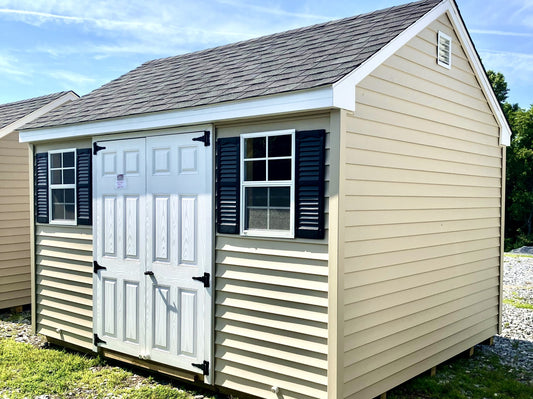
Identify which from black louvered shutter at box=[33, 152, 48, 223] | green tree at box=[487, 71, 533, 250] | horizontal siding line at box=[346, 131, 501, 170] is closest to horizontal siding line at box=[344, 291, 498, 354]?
horizontal siding line at box=[346, 131, 501, 170]

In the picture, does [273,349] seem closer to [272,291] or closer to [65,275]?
[272,291]

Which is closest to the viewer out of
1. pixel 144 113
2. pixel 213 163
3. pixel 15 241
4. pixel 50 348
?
pixel 213 163

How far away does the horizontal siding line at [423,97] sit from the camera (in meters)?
4.75

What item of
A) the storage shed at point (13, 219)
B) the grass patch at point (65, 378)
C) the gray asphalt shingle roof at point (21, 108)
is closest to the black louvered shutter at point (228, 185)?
the grass patch at point (65, 378)

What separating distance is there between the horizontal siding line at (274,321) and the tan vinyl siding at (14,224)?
5.48 m

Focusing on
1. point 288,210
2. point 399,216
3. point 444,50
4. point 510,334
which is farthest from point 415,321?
point 510,334

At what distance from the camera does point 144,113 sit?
5570mm

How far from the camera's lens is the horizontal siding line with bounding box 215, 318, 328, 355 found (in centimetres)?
437

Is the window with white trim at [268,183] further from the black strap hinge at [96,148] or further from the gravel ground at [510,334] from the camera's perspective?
the gravel ground at [510,334]

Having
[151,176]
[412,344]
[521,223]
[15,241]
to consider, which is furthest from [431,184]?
[521,223]

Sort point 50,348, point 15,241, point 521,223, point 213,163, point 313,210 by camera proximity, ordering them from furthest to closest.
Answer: point 521,223
point 15,241
point 50,348
point 213,163
point 313,210

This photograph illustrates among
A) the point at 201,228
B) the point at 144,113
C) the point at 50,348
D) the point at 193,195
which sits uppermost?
the point at 144,113

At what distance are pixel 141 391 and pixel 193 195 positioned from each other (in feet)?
6.94

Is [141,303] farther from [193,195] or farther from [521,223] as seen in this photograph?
[521,223]
